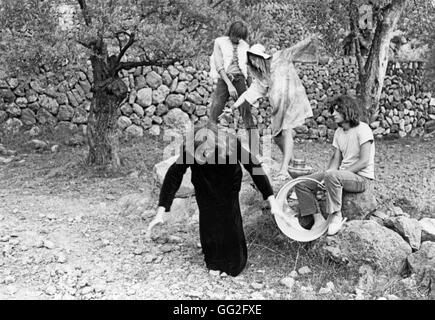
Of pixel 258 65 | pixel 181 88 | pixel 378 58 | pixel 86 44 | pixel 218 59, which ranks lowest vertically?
pixel 181 88

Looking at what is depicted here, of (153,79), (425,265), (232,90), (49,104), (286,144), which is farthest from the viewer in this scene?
(153,79)

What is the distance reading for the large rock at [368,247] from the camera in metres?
4.50

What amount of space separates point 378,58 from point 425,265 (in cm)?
469

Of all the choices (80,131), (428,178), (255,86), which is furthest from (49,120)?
(428,178)

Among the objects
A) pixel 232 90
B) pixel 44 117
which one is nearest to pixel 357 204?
pixel 232 90

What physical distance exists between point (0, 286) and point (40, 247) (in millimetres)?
744

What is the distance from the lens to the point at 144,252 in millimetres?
5094

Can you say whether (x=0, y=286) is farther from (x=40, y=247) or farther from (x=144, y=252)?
(x=144, y=252)

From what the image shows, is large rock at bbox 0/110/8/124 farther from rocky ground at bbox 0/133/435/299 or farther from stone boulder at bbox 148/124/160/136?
stone boulder at bbox 148/124/160/136

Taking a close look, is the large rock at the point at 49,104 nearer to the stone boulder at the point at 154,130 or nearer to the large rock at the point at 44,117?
Result: the large rock at the point at 44,117

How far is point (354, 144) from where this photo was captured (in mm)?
4684

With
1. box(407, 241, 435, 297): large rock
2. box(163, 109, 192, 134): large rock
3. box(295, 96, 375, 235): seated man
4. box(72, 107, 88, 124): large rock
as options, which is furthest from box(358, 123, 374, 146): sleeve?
box(72, 107, 88, 124): large rock

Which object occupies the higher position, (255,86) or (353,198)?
(255,86)

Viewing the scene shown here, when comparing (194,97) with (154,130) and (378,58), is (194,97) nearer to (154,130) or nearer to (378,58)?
(154,130)
